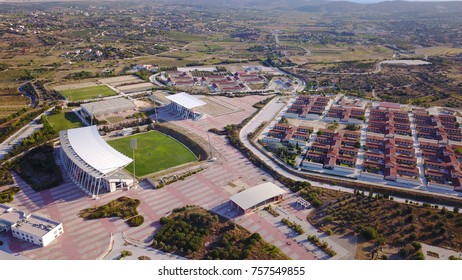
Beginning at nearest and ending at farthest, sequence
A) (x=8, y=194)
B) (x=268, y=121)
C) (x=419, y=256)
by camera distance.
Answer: (x=419, y=256)
(x=8, y=194)
(x=268, y=121)

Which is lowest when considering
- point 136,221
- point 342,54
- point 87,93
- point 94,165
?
point 136,221

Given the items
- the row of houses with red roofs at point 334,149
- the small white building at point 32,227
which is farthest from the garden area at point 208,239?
the row of houses with red roofs at point 334,149

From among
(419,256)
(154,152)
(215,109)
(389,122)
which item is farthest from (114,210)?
(389,122)

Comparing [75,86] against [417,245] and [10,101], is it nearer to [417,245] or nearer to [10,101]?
[10,101]

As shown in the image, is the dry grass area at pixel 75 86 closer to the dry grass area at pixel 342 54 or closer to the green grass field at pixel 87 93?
the green grass field at pixel 87 93

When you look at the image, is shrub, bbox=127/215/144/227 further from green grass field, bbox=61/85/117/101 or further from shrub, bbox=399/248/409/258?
green grass field, bbox=61/85/117/101

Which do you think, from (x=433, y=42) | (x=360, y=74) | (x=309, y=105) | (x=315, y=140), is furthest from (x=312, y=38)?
(x=315, y=140)

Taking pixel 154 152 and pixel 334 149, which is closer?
pixel 334 149
